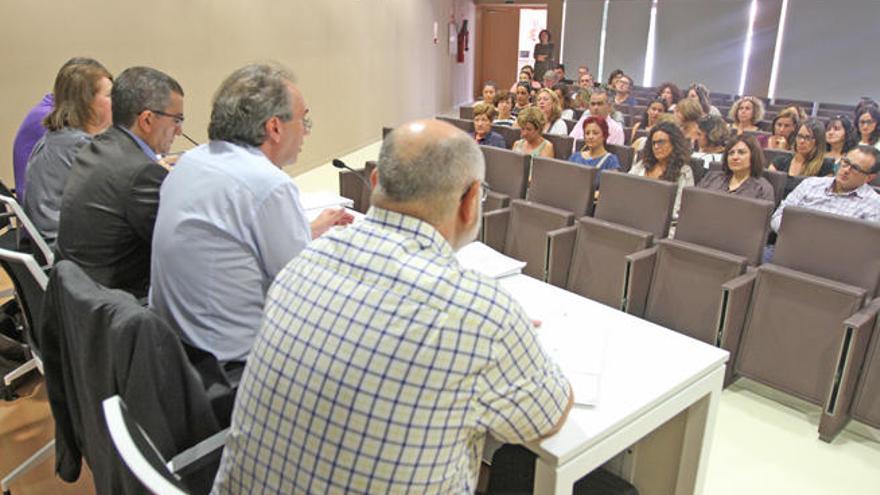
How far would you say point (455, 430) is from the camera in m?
1.09

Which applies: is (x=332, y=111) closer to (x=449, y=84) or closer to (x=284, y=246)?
(x=449, y=84)

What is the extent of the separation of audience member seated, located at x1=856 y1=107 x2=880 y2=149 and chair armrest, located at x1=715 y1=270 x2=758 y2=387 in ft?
11.8

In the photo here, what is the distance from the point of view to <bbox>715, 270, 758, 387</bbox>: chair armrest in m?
2.76

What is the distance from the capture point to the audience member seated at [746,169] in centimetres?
355

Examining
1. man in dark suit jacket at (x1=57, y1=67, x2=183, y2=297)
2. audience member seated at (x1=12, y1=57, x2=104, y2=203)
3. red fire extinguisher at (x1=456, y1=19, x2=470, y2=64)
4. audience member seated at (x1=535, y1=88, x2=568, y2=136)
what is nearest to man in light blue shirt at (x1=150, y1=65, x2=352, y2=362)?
man in dark suit jacket at (x1=57, y1=67, x2=183, y2=297)

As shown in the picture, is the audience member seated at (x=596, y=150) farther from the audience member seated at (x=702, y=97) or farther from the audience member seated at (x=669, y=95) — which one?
the audience member seated at (x=669, y=95)

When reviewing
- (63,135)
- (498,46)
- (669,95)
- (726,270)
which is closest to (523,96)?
(669,95)

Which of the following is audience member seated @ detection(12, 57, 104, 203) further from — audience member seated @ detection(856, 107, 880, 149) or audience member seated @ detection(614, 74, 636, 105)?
audience member seated @ detection(614, 74, 636, 105)

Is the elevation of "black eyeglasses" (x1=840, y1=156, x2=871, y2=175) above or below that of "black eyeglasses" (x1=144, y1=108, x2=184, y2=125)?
below

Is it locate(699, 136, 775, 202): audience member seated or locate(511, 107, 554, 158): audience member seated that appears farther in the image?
locate(511, 107, 554, 158): audience member seated

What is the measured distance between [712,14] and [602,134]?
7.54 meters

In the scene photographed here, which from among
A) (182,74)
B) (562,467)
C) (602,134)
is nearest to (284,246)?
(562,467)

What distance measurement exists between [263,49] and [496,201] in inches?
135

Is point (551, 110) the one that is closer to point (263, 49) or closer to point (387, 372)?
point (263, 49)
